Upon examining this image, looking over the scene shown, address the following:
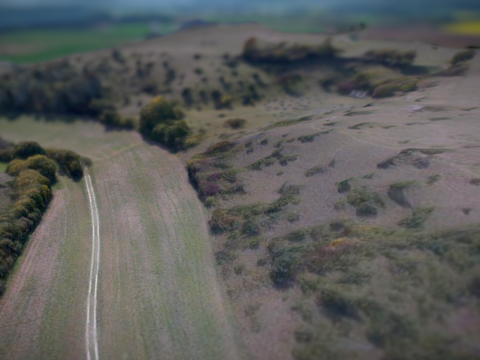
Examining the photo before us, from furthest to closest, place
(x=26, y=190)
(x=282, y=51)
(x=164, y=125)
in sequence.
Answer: (x=282, y=51) → (x=164, y=125) → (x=26, y=190)

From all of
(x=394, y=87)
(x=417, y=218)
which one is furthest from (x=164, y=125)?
(x=417, y=218)

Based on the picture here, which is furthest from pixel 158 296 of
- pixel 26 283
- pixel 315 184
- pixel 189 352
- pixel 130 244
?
pixel 315 184

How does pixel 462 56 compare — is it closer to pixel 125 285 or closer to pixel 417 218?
pixel 417 218

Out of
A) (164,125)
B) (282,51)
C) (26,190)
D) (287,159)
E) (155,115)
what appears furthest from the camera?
(282,51)

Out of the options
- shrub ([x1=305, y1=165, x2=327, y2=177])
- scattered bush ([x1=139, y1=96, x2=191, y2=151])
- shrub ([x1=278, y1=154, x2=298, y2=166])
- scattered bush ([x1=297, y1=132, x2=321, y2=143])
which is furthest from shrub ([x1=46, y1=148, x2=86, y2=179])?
shrub ([x1=305, y1=165, x2=327, y2=177])

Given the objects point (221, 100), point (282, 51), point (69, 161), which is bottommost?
point (69, 161)

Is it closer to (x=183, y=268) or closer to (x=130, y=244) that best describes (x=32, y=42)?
(x=130, y=244)
